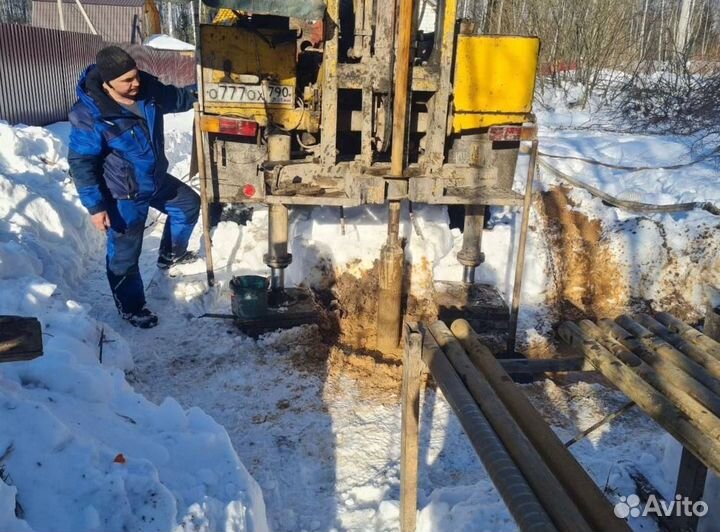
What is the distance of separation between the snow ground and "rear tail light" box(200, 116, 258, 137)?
4.39 feet

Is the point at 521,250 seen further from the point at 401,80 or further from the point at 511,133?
the point at 401,80

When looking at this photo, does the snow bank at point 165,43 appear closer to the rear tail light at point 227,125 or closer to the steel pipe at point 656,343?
the rear tail light at point 227,125

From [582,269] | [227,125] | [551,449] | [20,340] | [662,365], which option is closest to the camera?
[20,340]

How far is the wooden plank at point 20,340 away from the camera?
181 centimetres

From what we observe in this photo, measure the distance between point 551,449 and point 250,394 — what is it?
2406 mm

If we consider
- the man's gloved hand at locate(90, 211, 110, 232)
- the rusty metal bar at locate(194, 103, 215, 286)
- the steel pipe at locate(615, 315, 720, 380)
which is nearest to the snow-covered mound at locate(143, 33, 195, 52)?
the rusty metal bar at locate(194, 103, 215, 286)

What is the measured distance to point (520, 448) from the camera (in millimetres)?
1895

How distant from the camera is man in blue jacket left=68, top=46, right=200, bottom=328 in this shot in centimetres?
409

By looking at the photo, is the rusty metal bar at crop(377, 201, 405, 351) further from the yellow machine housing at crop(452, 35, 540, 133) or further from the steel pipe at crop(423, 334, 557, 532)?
the steel pipe at crop(423, 334, 557, 532)

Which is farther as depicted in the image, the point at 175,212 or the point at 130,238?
the point at 175,212

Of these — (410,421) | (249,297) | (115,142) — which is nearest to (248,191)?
(249,297)

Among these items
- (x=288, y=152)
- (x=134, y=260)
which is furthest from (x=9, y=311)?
(x=288, y=152)

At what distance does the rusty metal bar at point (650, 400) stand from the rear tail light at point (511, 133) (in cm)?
222

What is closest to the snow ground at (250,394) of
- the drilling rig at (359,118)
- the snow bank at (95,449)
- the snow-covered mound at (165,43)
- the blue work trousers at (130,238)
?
the snow bank at (95,449)
